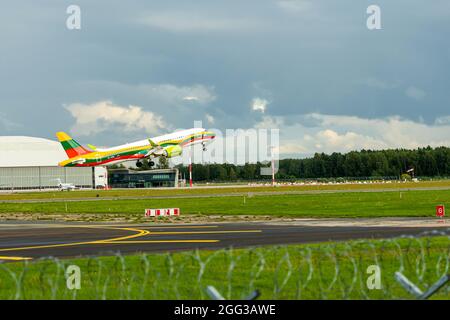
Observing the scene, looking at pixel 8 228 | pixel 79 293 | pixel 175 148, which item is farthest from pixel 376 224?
pixel 175 148

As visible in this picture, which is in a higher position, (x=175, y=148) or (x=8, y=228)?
(x=175, y=148)

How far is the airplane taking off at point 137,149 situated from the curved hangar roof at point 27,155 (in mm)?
45406

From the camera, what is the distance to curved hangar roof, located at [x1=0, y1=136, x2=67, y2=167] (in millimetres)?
196000

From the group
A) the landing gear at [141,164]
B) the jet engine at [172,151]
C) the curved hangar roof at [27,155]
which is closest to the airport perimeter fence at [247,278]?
the jet engine at [172,151]

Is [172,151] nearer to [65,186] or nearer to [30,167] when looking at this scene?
[65,186]

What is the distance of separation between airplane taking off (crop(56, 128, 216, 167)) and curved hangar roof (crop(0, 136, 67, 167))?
45406 millimetres

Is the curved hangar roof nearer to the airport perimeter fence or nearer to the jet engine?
the jet engine

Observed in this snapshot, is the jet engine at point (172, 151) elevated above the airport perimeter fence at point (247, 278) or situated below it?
above

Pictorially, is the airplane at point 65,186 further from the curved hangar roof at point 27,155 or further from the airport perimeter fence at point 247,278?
the airport perimeter fence at point 247,278

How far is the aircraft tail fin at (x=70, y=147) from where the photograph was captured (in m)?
154

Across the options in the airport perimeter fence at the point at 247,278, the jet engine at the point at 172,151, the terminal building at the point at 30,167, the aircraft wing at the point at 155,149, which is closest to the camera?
the airport perimeter fence at the point at 247,278

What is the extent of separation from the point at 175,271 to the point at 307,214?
4218 centimetres
